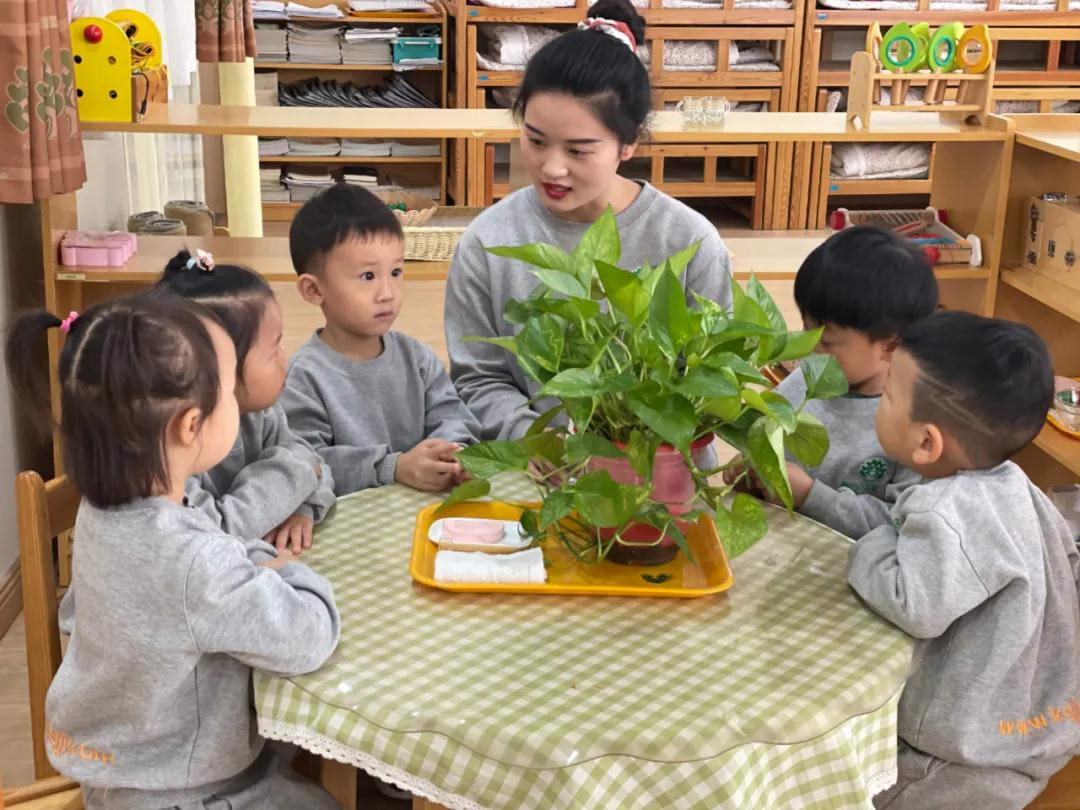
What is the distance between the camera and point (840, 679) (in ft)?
4.87

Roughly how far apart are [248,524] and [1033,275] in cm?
248

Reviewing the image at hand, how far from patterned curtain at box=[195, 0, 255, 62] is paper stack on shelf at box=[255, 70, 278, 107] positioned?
5.68 ft

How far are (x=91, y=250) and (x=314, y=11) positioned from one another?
330cm

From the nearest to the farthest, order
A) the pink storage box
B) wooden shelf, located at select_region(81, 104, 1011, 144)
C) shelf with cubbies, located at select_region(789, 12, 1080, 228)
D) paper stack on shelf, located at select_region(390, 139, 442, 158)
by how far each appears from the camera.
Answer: the pink storage box < wooden shelf, located at select_region(81, 104, 1011, 144) < shelf with cubbies, located at select_region(789, 12, 1080, 228) < paper stack on shelf, located at select_region(390, 139, 442, 158)

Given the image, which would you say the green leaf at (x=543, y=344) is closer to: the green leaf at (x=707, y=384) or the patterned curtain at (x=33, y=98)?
the green leaf at (x=707, y=384)

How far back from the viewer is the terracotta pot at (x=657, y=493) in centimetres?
162

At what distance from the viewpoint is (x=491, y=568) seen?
1659 mm

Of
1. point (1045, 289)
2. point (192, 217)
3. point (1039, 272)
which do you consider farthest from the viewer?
point (192, 217)

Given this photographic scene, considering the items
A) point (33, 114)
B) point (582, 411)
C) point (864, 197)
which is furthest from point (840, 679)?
point (864, 197)

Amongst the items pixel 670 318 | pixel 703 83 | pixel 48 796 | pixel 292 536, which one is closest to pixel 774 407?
pixel 670 318

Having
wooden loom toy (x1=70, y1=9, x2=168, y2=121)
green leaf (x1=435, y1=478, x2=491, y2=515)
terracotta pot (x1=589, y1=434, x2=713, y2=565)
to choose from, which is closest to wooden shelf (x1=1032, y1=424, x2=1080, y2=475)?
terracotta pot (x1=589, y1=434, x2=713, y2=565)

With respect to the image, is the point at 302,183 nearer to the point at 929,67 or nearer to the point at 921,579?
the point at 929,67

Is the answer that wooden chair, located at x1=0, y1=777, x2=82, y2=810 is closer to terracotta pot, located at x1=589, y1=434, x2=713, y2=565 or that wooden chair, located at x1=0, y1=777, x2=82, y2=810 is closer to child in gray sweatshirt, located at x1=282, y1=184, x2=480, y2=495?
child in gray sweatshirt, located at x1=282, y1=184, x2=480, y2=495

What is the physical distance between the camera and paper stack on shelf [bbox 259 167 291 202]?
252 inches
